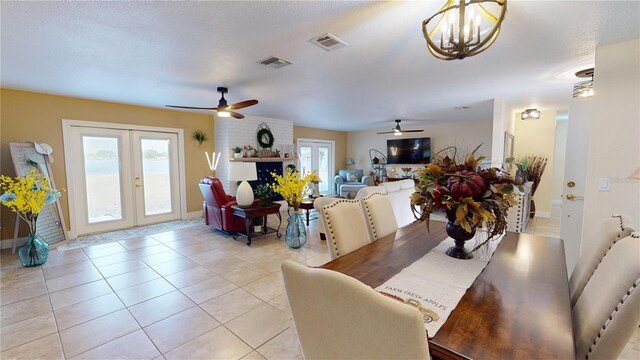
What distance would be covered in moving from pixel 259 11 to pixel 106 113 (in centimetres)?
445

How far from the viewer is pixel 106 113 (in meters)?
4.84

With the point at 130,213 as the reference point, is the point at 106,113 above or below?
above

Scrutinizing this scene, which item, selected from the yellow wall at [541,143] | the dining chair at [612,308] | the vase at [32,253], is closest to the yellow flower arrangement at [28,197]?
the vase at [32,253]

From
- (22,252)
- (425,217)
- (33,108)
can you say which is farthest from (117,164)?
(425,217)

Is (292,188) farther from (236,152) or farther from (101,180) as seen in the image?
(101,180)

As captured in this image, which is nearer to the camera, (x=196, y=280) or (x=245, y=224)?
(x=196, y=280)

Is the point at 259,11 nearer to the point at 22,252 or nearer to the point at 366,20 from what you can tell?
the point at 366,20

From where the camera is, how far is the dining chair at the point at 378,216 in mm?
2086

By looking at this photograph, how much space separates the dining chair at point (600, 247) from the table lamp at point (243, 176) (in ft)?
12.2

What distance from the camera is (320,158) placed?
946 centimetres

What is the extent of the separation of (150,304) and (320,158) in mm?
7345

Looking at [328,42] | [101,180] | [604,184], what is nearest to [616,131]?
[604,184]

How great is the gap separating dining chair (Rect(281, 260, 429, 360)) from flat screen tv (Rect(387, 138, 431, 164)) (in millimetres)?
8087

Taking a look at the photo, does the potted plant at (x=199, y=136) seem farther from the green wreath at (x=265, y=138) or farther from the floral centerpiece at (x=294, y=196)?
the floral centerpiece at (x=294, y=196)
